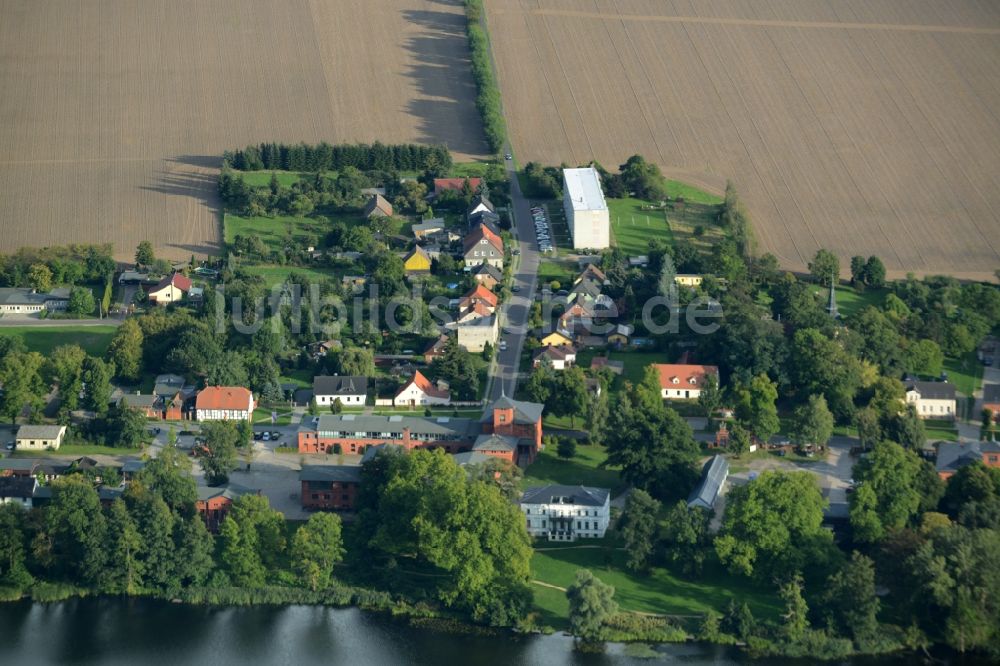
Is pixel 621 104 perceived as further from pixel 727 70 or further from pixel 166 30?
pixel 166 30

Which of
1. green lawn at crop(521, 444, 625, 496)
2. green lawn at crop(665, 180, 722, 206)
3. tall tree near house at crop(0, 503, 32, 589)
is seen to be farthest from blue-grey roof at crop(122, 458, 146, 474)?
green lawn at crop(665, 180, 722, 206)

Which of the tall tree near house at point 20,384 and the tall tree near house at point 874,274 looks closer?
→ the tall tree near house at point 20,384

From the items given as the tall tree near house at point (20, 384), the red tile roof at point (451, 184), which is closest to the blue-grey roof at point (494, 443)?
the tall tree near house at point (20, 384)

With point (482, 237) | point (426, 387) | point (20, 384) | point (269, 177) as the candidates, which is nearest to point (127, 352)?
point (20, 384)

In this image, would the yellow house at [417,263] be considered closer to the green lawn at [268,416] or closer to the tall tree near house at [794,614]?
the green lawn at [268,416]

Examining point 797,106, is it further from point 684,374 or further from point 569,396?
point 569,396

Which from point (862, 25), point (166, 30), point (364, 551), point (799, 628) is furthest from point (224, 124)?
point (799, 628)

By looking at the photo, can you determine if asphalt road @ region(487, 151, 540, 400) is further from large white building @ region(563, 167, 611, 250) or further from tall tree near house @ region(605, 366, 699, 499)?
tall tree near house @ region(605, 366, 699, 499)
